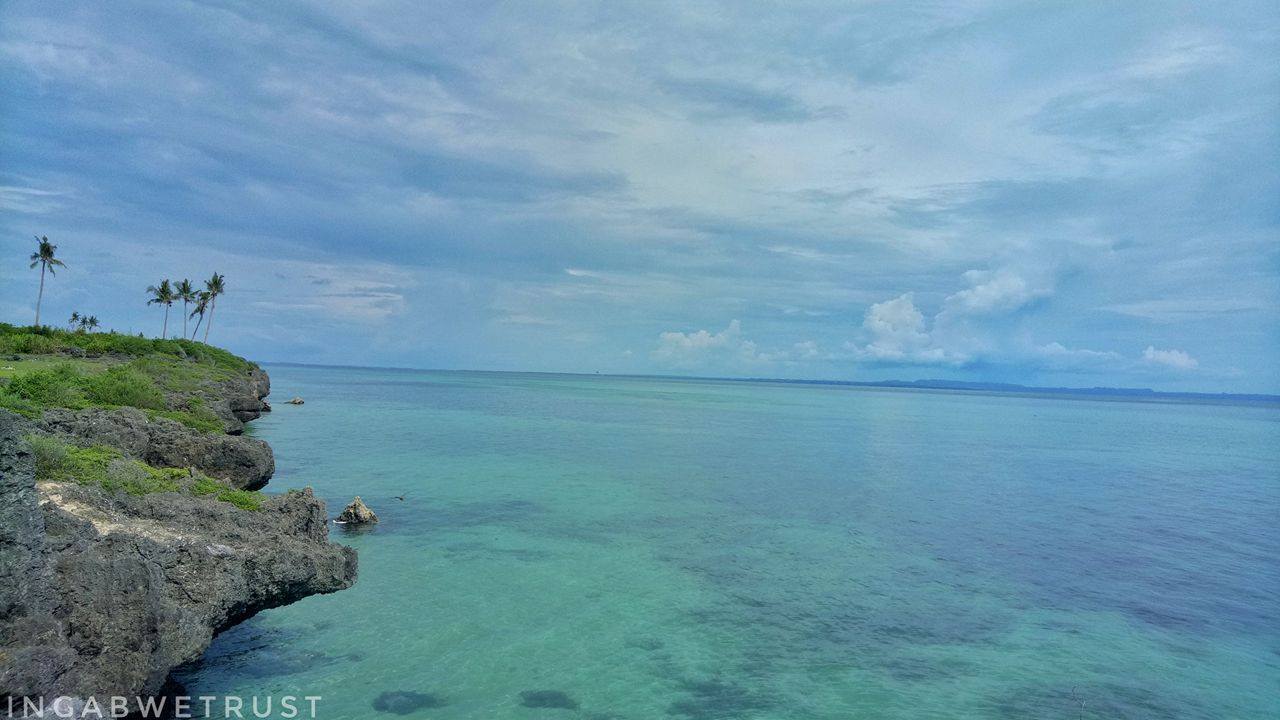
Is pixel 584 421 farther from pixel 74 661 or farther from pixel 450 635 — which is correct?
pixel 74 661

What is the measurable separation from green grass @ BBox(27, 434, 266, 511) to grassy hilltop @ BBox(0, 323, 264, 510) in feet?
0.05

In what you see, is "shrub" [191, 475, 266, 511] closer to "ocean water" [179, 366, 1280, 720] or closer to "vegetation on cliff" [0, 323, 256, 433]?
"ocean water" [179, 366, 1280, 720]

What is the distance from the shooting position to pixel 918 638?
1714cm

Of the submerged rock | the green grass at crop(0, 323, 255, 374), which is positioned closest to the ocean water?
the submerged rock

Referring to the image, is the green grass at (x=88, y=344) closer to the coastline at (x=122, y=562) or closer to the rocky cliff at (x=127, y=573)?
the coastline at (x=122, y=562)

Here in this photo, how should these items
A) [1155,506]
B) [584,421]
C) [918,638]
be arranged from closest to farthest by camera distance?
[918,638], [1155,506], [584,421]

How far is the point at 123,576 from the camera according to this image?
10102mm

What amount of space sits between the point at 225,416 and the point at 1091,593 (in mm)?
46850

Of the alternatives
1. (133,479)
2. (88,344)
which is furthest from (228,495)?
(88,344)

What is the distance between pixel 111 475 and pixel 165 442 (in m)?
9.49

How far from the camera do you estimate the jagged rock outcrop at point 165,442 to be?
61.6 feet

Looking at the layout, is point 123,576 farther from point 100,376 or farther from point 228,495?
point 100,376

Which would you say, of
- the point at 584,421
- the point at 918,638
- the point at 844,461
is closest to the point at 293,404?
the point at 584,421

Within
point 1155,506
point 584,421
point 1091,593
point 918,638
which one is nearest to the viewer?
point 918,638
